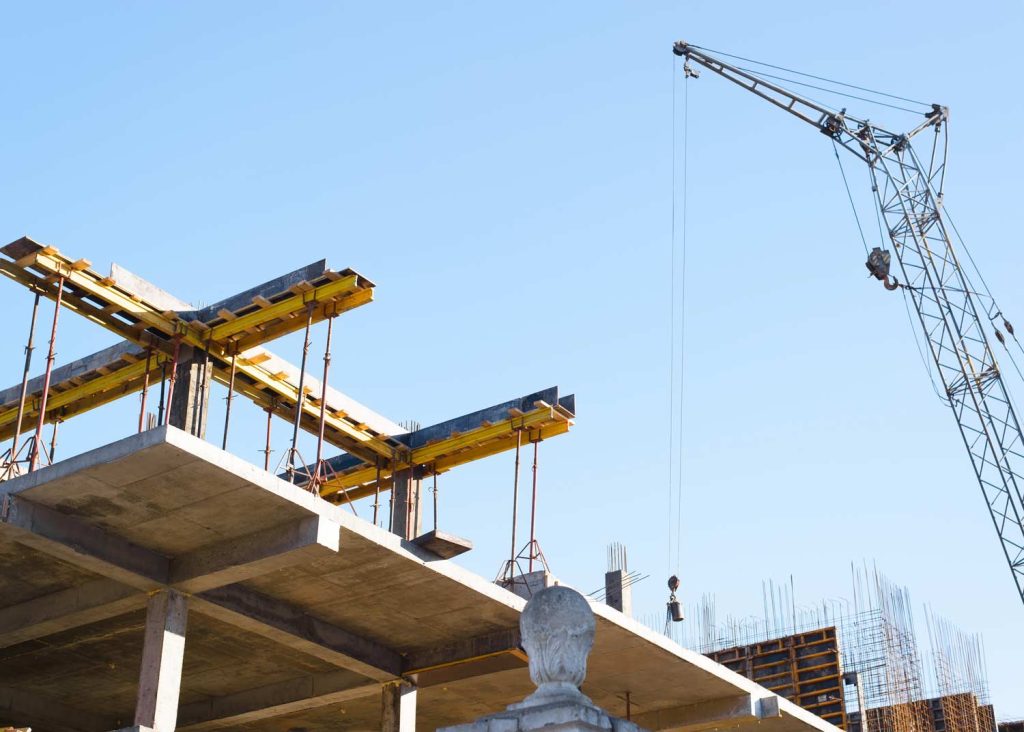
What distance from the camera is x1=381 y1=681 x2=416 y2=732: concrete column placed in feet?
82.8

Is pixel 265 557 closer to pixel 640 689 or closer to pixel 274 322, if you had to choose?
pixel 274 322

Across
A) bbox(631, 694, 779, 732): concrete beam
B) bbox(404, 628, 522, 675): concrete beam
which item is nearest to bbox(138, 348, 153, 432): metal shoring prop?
bbox(404, 628, 522, 675): concrete beam

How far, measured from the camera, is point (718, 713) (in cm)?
2928

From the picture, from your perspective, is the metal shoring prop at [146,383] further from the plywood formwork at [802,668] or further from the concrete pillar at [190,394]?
the plywood formwork at [802,668]

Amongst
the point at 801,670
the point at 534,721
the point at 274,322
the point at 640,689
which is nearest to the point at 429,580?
the point at 274,322

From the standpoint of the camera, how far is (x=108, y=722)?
30.0m

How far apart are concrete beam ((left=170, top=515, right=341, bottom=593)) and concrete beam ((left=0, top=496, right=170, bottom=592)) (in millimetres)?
449

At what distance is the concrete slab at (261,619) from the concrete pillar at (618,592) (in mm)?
1083

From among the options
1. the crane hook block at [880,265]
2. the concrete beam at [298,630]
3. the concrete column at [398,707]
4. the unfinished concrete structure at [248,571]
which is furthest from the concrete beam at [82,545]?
the crane hook block at [880,265]

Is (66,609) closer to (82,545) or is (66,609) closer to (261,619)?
(82,545)

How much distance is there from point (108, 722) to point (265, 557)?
11.5m

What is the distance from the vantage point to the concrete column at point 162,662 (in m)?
20.4

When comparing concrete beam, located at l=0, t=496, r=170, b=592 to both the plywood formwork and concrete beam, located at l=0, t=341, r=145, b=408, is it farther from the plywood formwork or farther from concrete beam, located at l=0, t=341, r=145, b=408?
the plywood formwork

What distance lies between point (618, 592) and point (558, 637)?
18.3m
